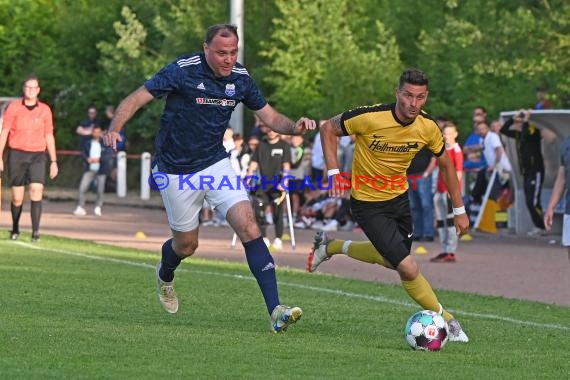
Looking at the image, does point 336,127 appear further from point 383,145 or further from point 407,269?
point 407,269

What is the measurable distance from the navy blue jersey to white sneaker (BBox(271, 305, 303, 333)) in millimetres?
1256

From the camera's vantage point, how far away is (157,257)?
64.4 ft

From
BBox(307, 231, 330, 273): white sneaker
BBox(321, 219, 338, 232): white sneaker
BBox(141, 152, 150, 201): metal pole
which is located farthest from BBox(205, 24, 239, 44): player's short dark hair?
BBox(141, 152, 150, 201): metal pole

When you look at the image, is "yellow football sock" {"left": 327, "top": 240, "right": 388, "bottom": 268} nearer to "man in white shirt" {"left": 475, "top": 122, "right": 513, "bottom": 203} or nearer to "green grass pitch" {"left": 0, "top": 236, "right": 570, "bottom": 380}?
"green grass pitch" {"left": 0, "top": 236, "right": 570, "bottom": 380}

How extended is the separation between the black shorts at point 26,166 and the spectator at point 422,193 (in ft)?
18.8

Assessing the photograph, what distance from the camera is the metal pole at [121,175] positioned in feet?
127

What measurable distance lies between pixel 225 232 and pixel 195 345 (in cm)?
1694

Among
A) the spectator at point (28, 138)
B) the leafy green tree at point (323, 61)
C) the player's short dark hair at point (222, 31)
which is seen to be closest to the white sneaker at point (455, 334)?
the player's short dark hair at point (222, 31)

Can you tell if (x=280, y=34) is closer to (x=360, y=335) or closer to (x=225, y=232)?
(x=225, y=232)

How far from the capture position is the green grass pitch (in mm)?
8898

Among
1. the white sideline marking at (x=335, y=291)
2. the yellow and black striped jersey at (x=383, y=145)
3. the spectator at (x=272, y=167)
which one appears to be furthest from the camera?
the spectator at (x=272, y=167)

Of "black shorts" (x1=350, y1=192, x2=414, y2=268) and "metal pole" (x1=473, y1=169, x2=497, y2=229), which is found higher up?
"black shorts" (x1=350, y1=192, x2=414, y2=268)

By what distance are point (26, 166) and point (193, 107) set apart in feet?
30.3

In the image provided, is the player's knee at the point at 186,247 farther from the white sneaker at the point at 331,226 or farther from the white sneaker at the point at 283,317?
the white sneaker at the point at 331,226
